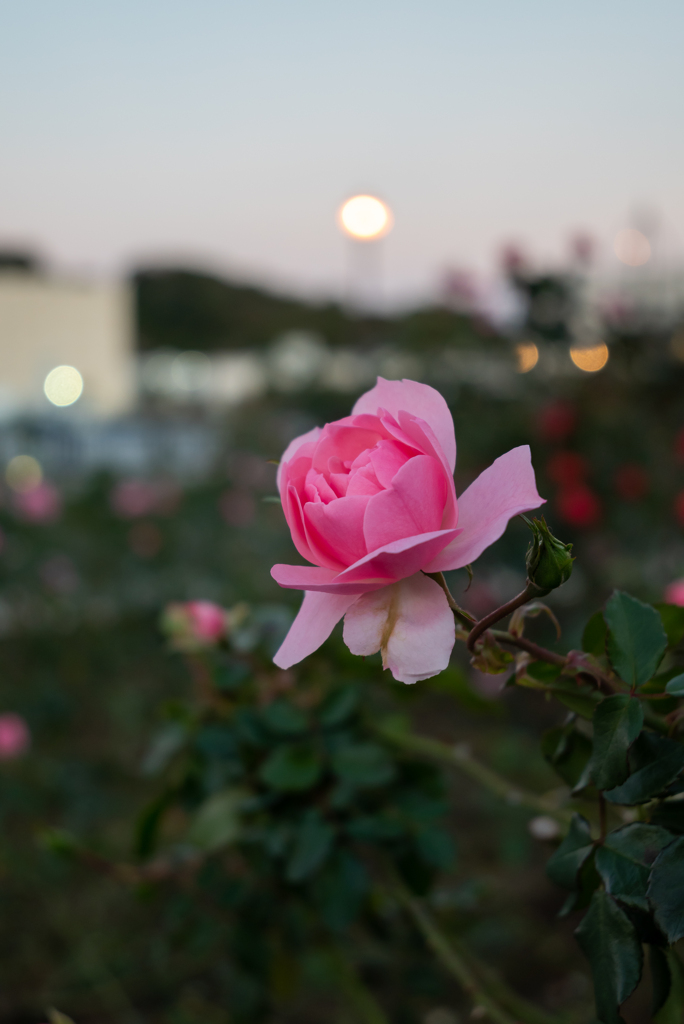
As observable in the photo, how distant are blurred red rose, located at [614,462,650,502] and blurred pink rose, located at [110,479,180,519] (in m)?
1.46

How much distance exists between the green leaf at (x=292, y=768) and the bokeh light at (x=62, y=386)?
11.5 meters

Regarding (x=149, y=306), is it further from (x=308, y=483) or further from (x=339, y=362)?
(x=308, y=483)

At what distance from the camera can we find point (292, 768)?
46 centimetres

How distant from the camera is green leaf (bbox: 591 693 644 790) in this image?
0.76 feet

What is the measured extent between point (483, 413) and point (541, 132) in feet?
3.04

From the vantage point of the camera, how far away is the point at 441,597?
0.22m

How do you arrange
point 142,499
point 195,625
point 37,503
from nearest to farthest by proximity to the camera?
1. point 195,625
2. point 37,503
3. point 142,499

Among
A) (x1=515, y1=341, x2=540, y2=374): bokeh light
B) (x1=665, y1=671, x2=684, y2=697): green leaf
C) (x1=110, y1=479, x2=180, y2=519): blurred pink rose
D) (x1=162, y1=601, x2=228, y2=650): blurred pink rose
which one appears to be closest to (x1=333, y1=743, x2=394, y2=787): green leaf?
(x1=162, y1=601, x2=228, y2=650): blurred pink rose

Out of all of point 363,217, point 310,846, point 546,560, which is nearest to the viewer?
point 546,560

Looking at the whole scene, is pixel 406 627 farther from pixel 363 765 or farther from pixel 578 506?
pixel 578 506

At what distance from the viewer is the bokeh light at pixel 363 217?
3.69 metres

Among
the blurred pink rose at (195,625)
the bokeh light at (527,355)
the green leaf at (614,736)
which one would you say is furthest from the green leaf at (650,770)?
the bokeh light at (527,355)

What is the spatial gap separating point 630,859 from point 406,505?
0.15 meters

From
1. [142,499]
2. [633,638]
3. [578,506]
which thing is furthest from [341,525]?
[142,499]
